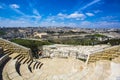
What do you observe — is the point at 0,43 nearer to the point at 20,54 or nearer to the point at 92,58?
the point at 20,54

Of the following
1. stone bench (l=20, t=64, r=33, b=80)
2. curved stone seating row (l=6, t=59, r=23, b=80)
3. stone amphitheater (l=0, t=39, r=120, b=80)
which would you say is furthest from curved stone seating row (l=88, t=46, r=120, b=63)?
curved stone seating row (l=6, t=59, r=23, b=80)

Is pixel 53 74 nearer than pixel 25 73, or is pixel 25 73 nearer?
pixel 25 73

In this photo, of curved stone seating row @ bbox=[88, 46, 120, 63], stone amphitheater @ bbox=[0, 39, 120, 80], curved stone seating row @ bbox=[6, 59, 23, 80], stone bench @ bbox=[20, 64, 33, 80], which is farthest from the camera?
curved stone seating row @ bbox=[88, 46, 120, 63]

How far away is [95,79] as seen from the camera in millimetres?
7180

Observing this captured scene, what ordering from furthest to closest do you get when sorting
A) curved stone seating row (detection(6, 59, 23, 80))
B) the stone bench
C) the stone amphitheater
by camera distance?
the stone bench, the stone amphitheater, curved stone seating row (detection(6, 59, 23, 80))

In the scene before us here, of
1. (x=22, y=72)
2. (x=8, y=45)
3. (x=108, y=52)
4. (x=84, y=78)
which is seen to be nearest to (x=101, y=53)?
(x=108, y=52)

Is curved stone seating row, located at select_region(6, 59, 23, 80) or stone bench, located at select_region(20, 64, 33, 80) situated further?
stone bench, located at select_region(20, 64, 33, 80)

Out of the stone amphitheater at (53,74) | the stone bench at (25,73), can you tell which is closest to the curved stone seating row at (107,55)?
the stone amphitheater at (53,74)

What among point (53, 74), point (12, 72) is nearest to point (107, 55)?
point (53, 74)

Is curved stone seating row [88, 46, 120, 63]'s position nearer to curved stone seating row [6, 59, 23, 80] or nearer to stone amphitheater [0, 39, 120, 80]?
stone amphitheater [0, 39, 120, 80]

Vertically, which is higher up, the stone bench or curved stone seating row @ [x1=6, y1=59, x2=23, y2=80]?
curved stone seating row @ [x1=6, y1=59, x2=23, y2=80]

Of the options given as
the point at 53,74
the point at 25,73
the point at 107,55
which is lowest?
the point at 53,74

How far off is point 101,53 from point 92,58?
78cm

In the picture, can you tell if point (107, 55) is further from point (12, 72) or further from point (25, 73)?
point (12, 72)
